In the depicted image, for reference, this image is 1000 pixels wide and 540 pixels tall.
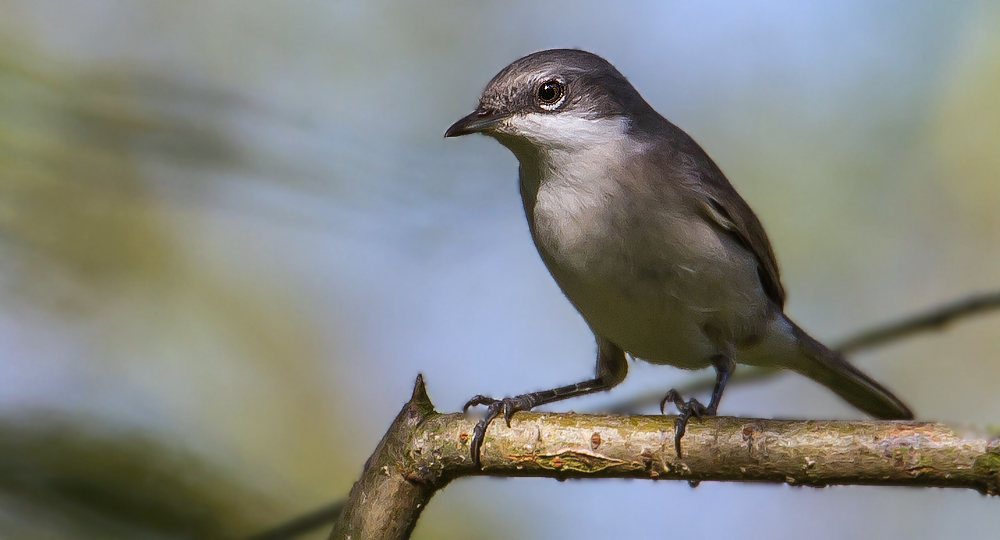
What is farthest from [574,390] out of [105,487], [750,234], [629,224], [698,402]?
[105,487]

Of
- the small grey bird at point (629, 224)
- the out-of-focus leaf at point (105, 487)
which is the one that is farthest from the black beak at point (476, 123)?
the out-of-focus leaf at point (105, 487)

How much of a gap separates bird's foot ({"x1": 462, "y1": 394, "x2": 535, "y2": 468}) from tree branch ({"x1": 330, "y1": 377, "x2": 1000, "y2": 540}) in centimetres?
3

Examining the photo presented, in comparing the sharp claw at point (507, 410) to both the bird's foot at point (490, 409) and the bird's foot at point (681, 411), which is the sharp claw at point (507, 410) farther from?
the bird's foot at point (681, 411)

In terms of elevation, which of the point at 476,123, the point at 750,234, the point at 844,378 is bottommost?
the point at 844,378

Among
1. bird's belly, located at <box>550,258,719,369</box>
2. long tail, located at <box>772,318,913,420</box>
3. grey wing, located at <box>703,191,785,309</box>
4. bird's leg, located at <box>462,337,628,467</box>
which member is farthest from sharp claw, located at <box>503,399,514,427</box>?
long tail, located at <box>772,318,913,420</box>

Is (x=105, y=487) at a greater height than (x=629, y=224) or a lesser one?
lesser

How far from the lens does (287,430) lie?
821cm

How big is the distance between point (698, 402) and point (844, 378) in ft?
6.40

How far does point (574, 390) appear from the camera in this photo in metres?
4.85

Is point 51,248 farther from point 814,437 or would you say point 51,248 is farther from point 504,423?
point 814,437

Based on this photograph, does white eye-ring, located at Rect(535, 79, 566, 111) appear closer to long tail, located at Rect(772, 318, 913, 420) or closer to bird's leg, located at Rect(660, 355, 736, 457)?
bird's leg, located at Rect(660, 355, 736, 457)

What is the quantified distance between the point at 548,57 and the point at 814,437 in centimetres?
248

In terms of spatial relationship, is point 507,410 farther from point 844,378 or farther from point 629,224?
point 844,378

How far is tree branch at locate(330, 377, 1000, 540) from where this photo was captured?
280 cm
